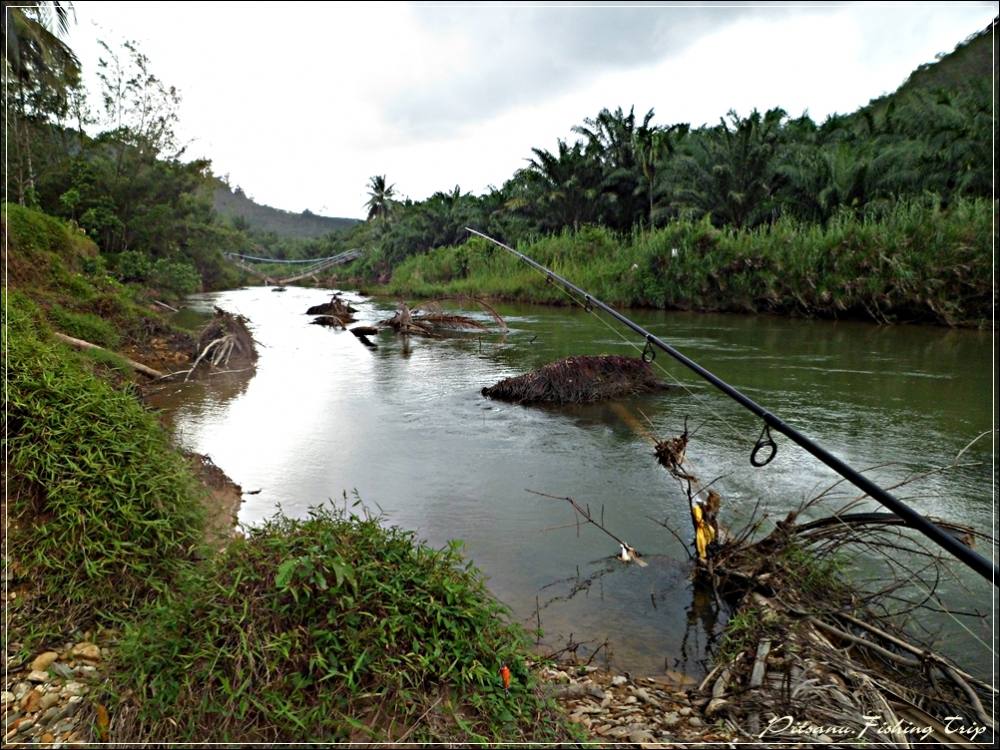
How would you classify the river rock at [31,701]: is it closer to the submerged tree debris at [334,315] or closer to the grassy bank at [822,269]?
the submerged tree debris at [334,315]

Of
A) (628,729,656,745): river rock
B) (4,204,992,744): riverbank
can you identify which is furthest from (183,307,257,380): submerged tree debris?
(628,729,656,745): river rock

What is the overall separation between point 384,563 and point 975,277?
17.8 metres

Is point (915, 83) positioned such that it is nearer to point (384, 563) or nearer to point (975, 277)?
point (975, 277)

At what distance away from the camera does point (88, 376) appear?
3.77 metres

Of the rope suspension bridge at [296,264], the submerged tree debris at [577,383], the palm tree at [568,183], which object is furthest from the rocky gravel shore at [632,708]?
the rope suspension bridge at [296,264]

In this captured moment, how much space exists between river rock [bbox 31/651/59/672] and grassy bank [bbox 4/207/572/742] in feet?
0.05

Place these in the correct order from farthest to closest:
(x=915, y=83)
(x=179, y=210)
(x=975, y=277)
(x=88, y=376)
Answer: (x=915, y=83), (x=179, y=210), (x=975, y=277), (x=88, y=376)

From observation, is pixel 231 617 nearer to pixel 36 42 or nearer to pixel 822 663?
pixel 822 663

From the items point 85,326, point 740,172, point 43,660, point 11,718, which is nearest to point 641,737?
point 11,718

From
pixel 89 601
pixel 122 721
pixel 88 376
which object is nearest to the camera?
pixel 122 721

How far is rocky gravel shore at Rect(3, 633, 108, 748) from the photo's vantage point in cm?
190

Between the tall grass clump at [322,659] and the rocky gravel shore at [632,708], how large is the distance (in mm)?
269

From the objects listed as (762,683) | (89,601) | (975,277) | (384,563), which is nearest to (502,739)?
(384,563)

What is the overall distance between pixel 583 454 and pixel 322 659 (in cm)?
428
